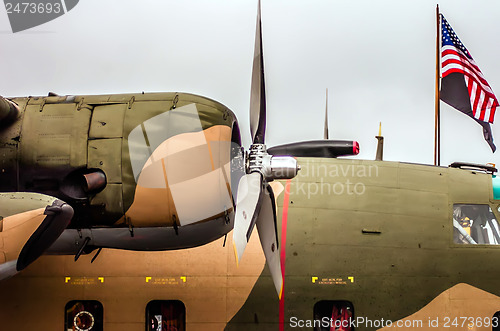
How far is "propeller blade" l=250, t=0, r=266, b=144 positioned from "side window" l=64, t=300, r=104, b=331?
5110 millimetres

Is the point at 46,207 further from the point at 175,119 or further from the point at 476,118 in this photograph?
the point at 476,118

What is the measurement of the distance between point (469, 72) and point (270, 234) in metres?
11.0

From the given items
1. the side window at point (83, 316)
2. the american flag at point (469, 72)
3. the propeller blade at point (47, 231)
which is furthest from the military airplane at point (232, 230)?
the american flag at point (469, 72)

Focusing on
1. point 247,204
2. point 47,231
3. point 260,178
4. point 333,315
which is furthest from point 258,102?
point 333,315

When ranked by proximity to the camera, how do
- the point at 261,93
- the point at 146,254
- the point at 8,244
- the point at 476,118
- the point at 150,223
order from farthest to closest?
the point at 476,118 → the point at 146,254 → the point at 261,93 → the point at 150,223 → the point at 8,244

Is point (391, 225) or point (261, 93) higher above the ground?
point (261, 93)

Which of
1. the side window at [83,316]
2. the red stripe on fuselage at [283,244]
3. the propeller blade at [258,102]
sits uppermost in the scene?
the propeller blade at [258,102]

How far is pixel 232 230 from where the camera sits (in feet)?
46.2

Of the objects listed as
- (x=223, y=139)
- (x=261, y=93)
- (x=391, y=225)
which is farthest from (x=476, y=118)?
(x=223, y=139)

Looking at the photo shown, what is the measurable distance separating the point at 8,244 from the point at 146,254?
408 cm

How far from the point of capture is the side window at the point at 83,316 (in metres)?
14.1

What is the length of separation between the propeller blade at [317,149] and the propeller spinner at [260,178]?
252cm

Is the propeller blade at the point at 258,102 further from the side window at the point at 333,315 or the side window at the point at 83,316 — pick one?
the side window at the point at 83,316

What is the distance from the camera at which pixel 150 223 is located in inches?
454
